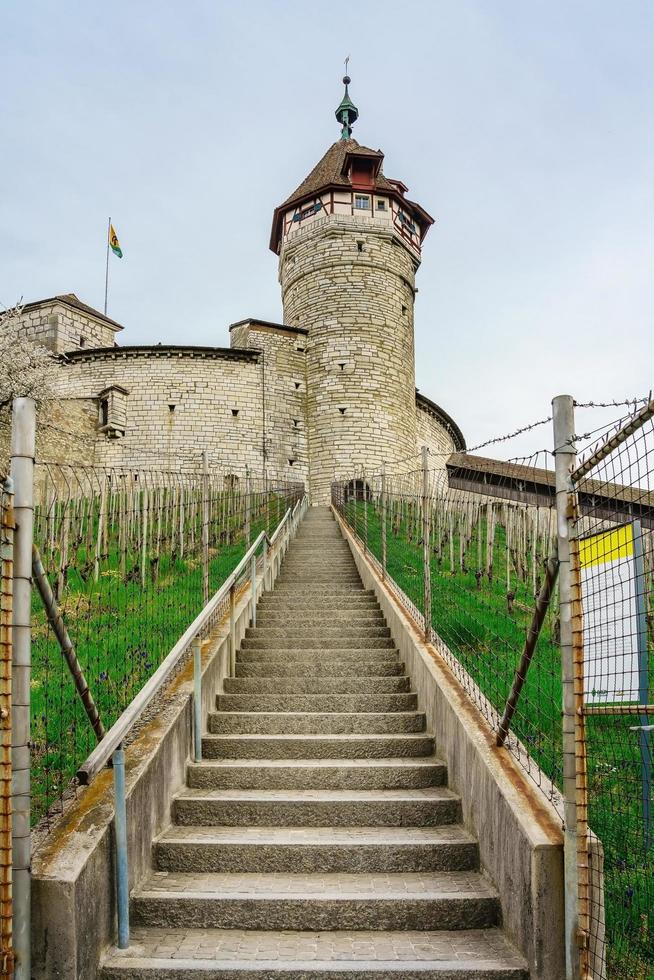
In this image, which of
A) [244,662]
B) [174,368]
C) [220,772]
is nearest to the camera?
[220,772]

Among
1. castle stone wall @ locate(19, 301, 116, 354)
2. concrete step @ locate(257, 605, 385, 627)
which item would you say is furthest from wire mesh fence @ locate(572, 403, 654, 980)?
castle stone wall @ locate(19, 301, 116, 354)

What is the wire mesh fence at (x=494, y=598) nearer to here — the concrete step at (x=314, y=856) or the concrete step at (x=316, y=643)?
the concrete step at (x=316, y=643)

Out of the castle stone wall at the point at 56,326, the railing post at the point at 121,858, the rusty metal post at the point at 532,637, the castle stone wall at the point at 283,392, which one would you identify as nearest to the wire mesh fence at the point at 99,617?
the railing post at the point at 121,858

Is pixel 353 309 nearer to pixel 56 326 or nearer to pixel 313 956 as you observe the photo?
pixel 56 326

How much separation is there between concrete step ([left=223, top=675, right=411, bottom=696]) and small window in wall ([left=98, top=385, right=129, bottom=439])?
2442 centimetres

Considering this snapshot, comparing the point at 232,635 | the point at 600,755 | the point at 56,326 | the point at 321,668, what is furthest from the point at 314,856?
the point at 56,326

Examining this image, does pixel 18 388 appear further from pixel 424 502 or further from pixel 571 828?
pixel 571 828

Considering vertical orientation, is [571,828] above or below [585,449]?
below

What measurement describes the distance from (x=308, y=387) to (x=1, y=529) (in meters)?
28.6

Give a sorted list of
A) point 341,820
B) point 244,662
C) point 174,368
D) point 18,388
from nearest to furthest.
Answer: point 341,820
point 244,662
point 18,388
point 174,368

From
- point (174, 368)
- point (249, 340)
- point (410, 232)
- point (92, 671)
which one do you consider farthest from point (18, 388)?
point (92, 671)

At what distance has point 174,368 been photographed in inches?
1188

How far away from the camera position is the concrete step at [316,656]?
6.62 m

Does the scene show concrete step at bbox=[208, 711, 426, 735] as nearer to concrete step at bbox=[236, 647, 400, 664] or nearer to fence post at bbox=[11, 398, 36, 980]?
concrete step at bbox=[236, 647, 400, 664]
